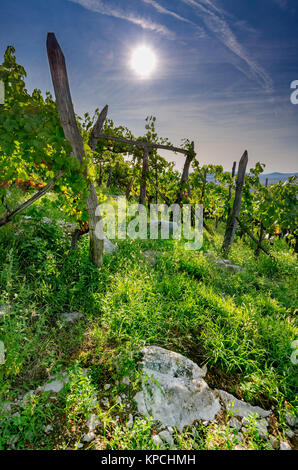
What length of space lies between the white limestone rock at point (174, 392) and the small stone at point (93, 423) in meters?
0.34

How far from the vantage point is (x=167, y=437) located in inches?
63.4

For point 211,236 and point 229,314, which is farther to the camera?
point 211,236

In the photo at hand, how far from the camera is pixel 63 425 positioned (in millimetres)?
1622

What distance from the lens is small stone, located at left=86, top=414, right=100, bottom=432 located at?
5.32ft

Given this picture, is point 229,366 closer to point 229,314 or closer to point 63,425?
point 229,314

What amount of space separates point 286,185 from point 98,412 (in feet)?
18.3

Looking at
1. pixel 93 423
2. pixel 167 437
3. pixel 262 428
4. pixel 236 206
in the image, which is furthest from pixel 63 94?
pixel 236 206

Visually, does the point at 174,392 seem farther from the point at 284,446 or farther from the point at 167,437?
the point at 284,446

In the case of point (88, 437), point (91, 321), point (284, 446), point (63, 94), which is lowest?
point (284, 446)

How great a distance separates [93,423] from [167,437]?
1.86 feet

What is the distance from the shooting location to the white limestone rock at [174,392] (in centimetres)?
177

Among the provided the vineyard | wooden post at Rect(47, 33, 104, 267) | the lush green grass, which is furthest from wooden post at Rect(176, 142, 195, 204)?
wooden post at Rect(47, 33, 104, 267)

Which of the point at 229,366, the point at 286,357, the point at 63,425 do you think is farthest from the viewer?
the point at 286,357
